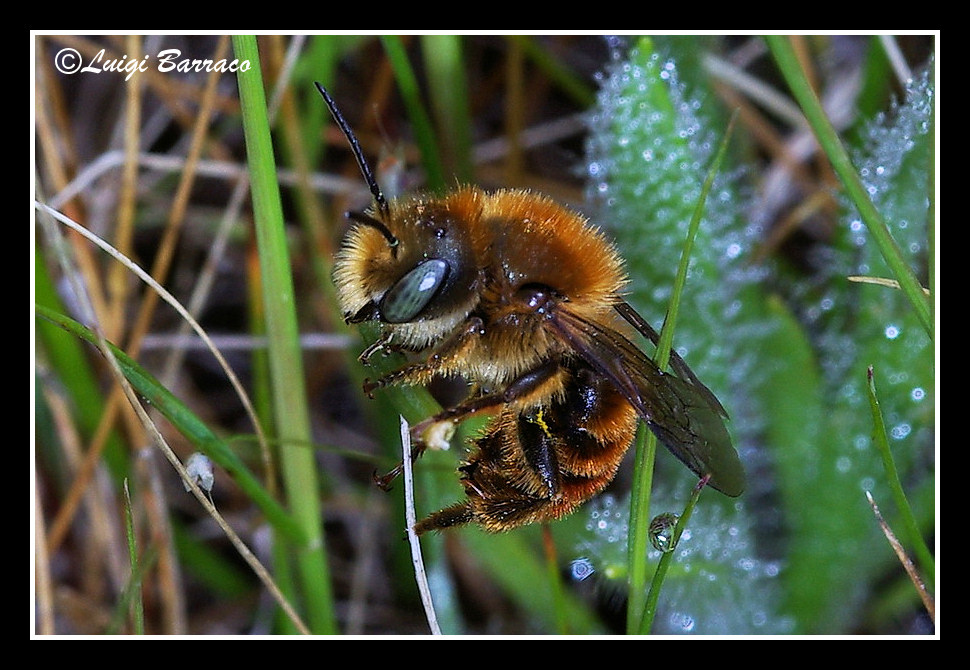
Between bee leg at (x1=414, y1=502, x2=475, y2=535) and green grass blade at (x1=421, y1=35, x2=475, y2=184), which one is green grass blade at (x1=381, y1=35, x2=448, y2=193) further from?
bee leg at (x1=414, y1=502, x2=475, y2=535)

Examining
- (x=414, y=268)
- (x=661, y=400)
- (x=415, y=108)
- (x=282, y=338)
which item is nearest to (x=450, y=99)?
(x=415, y=108)

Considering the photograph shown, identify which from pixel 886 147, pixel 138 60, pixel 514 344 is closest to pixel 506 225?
pixel 514 344

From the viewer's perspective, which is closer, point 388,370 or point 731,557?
point 388,370

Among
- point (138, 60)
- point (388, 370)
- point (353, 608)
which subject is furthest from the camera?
point (353, 608)

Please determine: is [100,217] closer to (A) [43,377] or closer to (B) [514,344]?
(A) [43,377]

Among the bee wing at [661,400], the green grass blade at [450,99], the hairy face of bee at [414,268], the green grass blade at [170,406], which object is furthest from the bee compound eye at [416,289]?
the green grass blade at [450,99]

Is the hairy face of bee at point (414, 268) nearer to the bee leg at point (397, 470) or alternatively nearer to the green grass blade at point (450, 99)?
the bee leg at point (397, 470)
